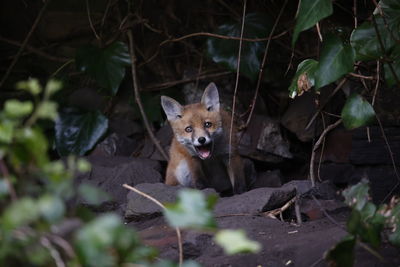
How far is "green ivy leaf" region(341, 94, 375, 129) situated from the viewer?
3.57 metres

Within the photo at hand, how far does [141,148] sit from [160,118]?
A: 636 mm

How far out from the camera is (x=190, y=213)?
1591 mm

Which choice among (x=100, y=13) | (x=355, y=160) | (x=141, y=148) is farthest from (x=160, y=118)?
(x=355, y=160)

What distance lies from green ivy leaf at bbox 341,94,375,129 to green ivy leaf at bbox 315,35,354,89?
269mm

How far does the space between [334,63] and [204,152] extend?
8.94ft

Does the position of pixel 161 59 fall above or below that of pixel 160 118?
above

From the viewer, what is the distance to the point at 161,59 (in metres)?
7.53

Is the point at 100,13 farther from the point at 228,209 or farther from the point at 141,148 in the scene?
the point at 228,209

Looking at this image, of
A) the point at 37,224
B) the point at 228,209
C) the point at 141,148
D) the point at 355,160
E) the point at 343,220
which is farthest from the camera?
the point at 141,148

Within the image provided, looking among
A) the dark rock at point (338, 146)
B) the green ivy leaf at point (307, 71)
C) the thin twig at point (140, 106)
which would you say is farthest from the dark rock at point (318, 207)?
the thin twig at point (140, 106)

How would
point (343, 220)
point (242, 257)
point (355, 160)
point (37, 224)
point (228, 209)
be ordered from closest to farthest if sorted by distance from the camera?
point (37, 224) → point (242, 257) → point (343, 220) → point (228, 209) → point (355, 160)

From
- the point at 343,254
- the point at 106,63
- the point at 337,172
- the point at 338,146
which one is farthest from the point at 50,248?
the point at 338,146

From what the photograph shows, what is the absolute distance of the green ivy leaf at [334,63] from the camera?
343 cm

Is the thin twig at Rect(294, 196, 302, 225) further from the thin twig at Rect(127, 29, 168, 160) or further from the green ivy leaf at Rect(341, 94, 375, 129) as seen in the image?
the thin twig at Rect(127, 29, 168, 160)
